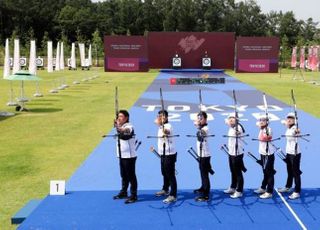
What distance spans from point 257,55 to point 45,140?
1536 inches

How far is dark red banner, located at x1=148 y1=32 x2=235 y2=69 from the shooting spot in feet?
168

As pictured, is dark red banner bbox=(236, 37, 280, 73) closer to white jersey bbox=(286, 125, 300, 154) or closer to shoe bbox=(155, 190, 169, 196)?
white jersey bbox=(286, 125, 300, 154)

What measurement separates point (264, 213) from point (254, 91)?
2163 centimetres

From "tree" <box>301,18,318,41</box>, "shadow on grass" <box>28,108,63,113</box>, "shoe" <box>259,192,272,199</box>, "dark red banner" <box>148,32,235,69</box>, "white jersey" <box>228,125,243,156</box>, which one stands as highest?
"tree" <box>301,18,318,41</box>

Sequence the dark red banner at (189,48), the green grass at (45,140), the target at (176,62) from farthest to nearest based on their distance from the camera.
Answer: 1. the dark red banner at (189,48)
2. the target at (176,62)
3. the green grass at (45,140)

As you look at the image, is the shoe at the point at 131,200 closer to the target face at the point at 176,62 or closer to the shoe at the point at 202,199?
the shoe at the point at 202,199

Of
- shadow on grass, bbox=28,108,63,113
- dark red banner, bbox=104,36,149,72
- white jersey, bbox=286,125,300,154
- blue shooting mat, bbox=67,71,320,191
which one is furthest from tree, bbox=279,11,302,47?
white jersey, bbox=286,125,300,154

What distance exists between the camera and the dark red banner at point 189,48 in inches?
2010

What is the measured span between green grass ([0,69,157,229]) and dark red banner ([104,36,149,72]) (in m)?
23.7

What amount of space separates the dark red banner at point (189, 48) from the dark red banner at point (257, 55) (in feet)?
5.87

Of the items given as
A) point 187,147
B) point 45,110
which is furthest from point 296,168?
point 45,110

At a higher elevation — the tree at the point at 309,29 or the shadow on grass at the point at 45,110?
the tree at the point at 309,29

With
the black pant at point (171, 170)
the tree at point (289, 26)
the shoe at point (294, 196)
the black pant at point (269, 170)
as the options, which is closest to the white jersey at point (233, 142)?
the black pant at point (269, 170)

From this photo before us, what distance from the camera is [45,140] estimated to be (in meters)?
14.2
